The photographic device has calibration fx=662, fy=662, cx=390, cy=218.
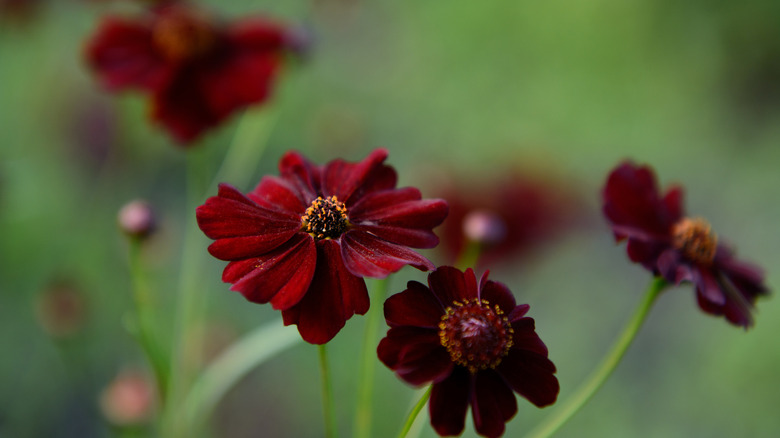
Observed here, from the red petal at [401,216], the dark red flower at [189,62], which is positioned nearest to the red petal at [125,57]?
the dark red flower at [189,62]

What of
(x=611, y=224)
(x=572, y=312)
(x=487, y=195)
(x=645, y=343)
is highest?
(x=487, y=195)

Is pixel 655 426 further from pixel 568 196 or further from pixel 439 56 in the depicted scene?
pixel 439 56

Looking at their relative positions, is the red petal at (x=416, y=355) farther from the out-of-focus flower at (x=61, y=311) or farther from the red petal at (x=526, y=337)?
the out-of-focus flower at (x=61, y=311)

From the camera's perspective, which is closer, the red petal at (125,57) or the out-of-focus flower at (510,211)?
the red petal at (125,57)

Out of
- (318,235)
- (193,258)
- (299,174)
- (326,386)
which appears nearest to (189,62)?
(193,258)

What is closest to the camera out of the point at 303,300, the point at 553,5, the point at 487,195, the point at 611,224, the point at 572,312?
the point at 303,300

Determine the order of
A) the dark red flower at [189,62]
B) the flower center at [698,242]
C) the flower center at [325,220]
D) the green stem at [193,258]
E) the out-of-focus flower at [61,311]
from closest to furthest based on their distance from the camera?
the flower center at [325,220] → the flower center at [698,242] → the green stem at [193,258] → the dark red flower at [189,62] → the out-of-focus flower at [61,311]

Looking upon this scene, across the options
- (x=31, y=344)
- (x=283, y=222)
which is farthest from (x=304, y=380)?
(x=283, y=222)
